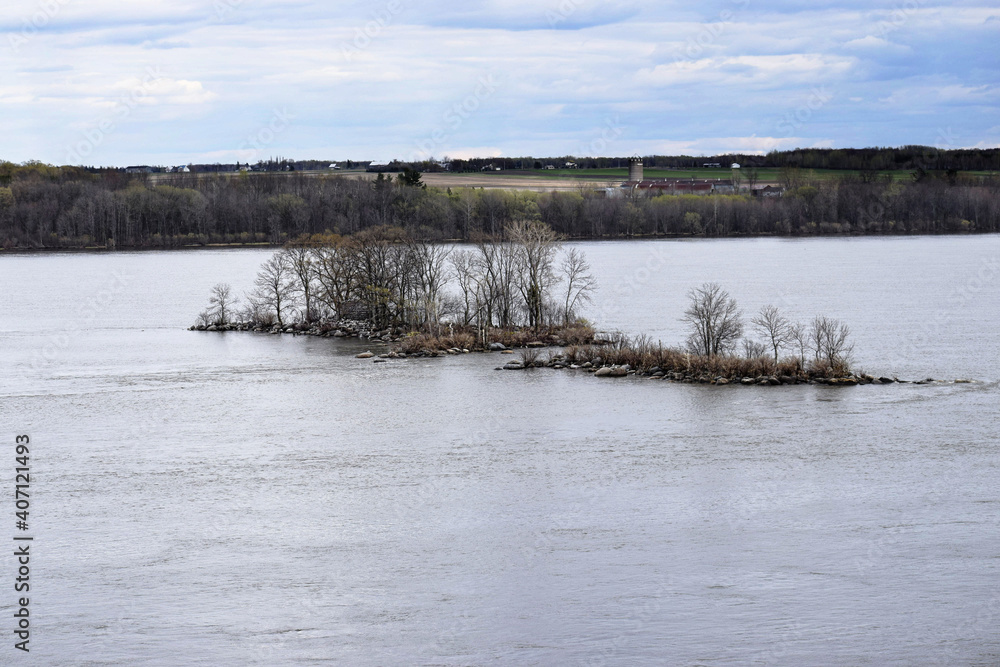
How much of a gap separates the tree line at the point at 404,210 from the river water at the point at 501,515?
2847 inches

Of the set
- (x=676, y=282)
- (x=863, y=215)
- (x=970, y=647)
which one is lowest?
(x=970, y=647)

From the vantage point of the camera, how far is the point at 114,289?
73.4 metres

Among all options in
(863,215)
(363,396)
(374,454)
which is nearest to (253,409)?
(363,396)

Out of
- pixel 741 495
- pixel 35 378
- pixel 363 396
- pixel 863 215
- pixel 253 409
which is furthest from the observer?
pixel 863 215

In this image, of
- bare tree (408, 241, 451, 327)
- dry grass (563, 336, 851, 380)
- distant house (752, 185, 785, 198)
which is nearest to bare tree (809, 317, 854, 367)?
dry grass (563, 336, 851, 380)

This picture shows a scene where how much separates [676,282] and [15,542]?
177 feet

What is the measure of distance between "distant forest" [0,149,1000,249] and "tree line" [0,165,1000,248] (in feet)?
0.49

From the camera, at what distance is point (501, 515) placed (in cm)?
1920

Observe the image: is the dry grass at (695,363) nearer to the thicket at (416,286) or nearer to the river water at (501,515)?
the river water at (501,515)

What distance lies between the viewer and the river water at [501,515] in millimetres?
13906

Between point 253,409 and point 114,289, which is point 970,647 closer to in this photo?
point 253,409

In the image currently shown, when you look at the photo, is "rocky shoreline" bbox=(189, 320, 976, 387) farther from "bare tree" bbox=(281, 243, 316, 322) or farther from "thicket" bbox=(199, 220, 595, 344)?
"bare tree" bbox=(281, 243, 316, 322)

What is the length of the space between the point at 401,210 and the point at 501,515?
90495mm

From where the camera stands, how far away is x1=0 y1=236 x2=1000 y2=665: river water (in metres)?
13.9
